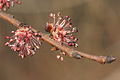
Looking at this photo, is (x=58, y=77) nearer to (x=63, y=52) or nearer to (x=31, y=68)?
(x=31, y=68)

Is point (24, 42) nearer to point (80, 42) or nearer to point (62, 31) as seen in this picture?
point (62, 31)

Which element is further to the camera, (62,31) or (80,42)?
(80,42)

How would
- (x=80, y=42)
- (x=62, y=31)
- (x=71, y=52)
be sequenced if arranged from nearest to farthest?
(x=71, y=52) < (x=62, y=31) < (x=80, y=42)

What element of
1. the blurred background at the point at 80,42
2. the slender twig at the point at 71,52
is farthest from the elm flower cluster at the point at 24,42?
the blurred background at the point at 80,42

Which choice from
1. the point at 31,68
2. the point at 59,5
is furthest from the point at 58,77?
the point at 59,5

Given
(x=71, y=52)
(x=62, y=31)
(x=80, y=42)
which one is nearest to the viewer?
(x=71, y=52)

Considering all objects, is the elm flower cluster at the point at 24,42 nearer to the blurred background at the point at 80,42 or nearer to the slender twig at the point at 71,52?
the slender twig at the point at 71,52

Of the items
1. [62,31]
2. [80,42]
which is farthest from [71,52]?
[80,42]
